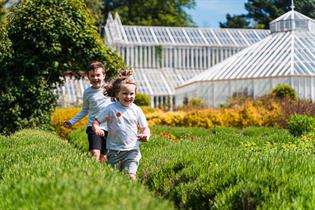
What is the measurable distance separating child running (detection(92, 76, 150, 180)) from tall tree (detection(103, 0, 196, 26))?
1988 inches

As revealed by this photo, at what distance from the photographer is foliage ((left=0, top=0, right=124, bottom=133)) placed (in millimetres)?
13992

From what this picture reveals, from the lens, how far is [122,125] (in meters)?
6.36

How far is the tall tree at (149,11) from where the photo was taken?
5700 cm

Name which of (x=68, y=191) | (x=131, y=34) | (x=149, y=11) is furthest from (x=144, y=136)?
(x=149, y=11)

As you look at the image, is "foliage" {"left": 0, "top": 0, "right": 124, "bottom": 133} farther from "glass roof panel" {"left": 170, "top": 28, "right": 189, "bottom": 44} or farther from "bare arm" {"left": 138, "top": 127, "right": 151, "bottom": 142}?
"glass roof panel" {"left": 170, "top": 28, "right": 189, "bottom": 44}

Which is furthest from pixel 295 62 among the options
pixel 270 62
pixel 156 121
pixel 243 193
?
pixel 243 193

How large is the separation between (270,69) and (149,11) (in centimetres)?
3128

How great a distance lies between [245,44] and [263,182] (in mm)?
42924

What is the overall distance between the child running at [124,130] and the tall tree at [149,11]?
5049cm

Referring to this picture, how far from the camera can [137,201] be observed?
3059 millimetres

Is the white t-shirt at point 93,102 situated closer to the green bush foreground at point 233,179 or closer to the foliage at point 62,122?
the green bush foreground at point 233,179

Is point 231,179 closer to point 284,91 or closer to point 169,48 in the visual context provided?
point 284,91

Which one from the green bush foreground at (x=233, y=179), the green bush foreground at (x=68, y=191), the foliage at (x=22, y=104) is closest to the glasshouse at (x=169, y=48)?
the foliage at (x=22, y=104)

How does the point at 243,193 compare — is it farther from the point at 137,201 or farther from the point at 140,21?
the point at 140,21
